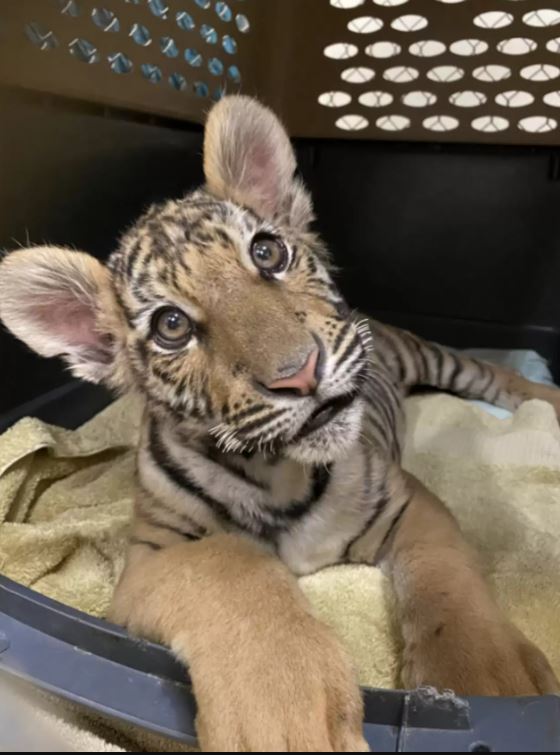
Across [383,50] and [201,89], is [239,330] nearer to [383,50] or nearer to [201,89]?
[201,89]

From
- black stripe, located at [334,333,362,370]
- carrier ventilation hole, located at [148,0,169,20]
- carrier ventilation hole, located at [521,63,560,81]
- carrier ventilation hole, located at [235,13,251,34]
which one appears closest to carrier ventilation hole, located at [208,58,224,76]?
carrier ventilation hole, located at [235,13,251,34]

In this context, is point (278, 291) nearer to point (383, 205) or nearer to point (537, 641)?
point (537, 641)

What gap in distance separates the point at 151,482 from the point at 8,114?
787 millimetres

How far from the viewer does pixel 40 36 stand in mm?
1519

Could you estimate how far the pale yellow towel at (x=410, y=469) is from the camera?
1291 millimetres

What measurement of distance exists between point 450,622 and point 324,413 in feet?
1.11

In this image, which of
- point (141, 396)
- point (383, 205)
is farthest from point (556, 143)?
point (141, 396)

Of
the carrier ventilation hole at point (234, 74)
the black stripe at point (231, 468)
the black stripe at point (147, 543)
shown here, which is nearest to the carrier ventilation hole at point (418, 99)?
the carrier ventilation hole at point (234, 74)

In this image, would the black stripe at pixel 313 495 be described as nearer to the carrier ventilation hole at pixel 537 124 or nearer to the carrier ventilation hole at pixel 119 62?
the carrier ventilation hole at pixel 119 62

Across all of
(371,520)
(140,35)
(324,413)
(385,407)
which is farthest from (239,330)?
(140,35)

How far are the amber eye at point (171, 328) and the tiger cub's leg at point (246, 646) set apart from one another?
30 centimetres

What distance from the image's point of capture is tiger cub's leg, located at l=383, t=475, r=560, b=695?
96 centimetres

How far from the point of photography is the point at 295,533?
4.23 ft

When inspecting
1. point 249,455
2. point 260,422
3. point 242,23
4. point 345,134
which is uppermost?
point 242,23
